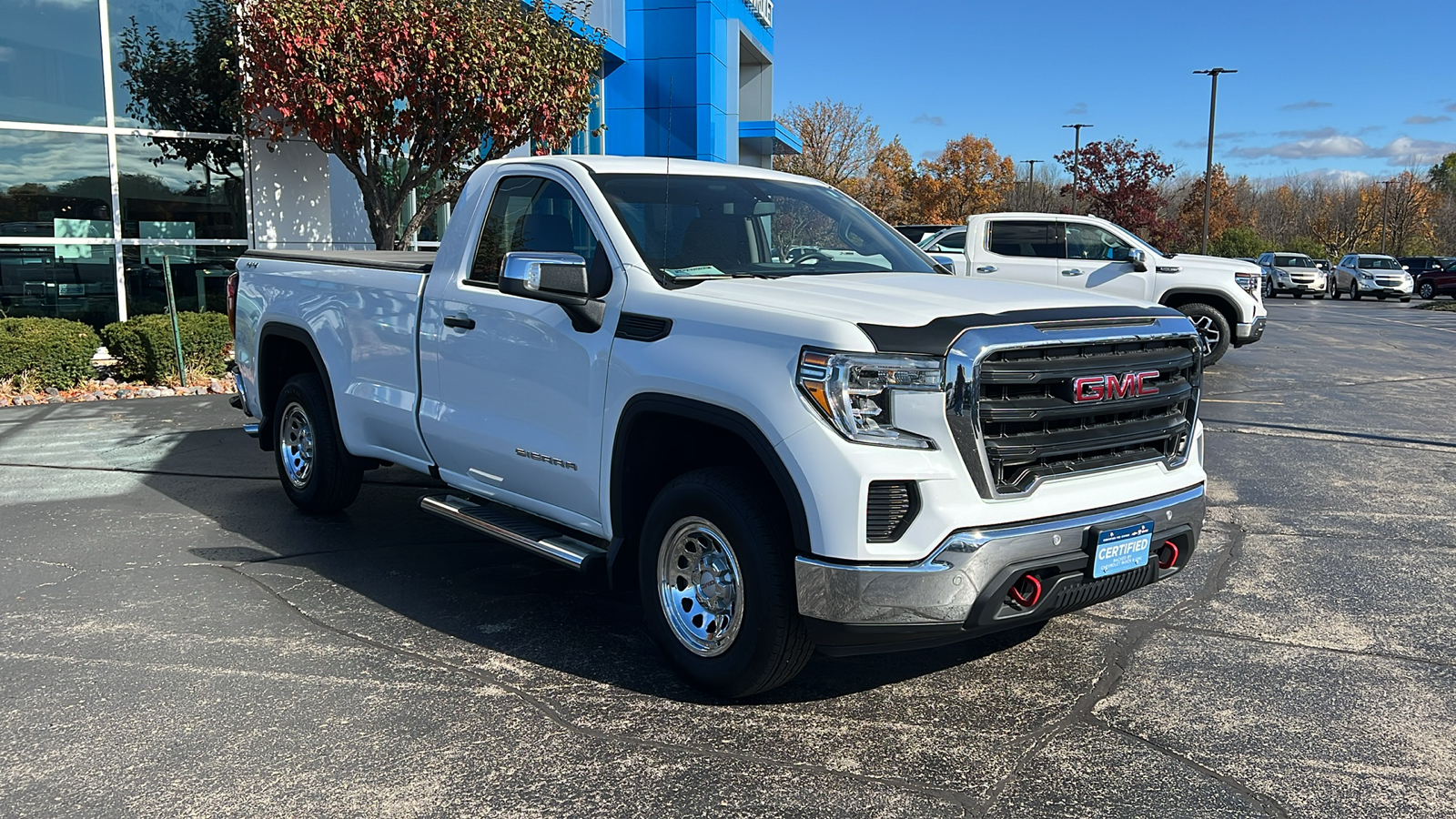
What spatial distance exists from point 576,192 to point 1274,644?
11.5 ft

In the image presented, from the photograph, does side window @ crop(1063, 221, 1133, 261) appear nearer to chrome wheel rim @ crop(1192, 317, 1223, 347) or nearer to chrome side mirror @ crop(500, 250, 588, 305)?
chrome wheel rim @ crop(1192, 317, 1223, 347)

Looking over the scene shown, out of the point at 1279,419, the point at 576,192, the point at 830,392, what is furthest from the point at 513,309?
the point at 1279,419

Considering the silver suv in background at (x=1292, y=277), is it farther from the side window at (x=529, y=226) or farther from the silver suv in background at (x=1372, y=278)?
the side window at (x=529, y=226)

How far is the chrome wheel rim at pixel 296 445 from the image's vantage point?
685 centimetres

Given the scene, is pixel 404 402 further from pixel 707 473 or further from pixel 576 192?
pixel 707 473

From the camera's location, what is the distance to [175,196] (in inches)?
560

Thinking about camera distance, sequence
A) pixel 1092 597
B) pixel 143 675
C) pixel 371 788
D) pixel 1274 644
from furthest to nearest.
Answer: pixel 1274 644, pixel 143 675, pixel 1092 597, pixel 371 788

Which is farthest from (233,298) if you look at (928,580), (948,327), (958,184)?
(958,184)

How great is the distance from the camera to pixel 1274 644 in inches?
191

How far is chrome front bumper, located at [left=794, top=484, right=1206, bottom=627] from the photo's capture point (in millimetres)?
3615

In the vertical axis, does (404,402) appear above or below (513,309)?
below

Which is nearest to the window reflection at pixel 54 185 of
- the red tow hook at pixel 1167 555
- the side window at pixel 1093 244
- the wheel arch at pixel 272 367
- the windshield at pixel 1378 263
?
the wheel arch at pixel 272 367

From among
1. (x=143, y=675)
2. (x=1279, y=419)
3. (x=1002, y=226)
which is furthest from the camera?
(x=1002, y=226)

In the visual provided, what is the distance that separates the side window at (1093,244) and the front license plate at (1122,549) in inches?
464
